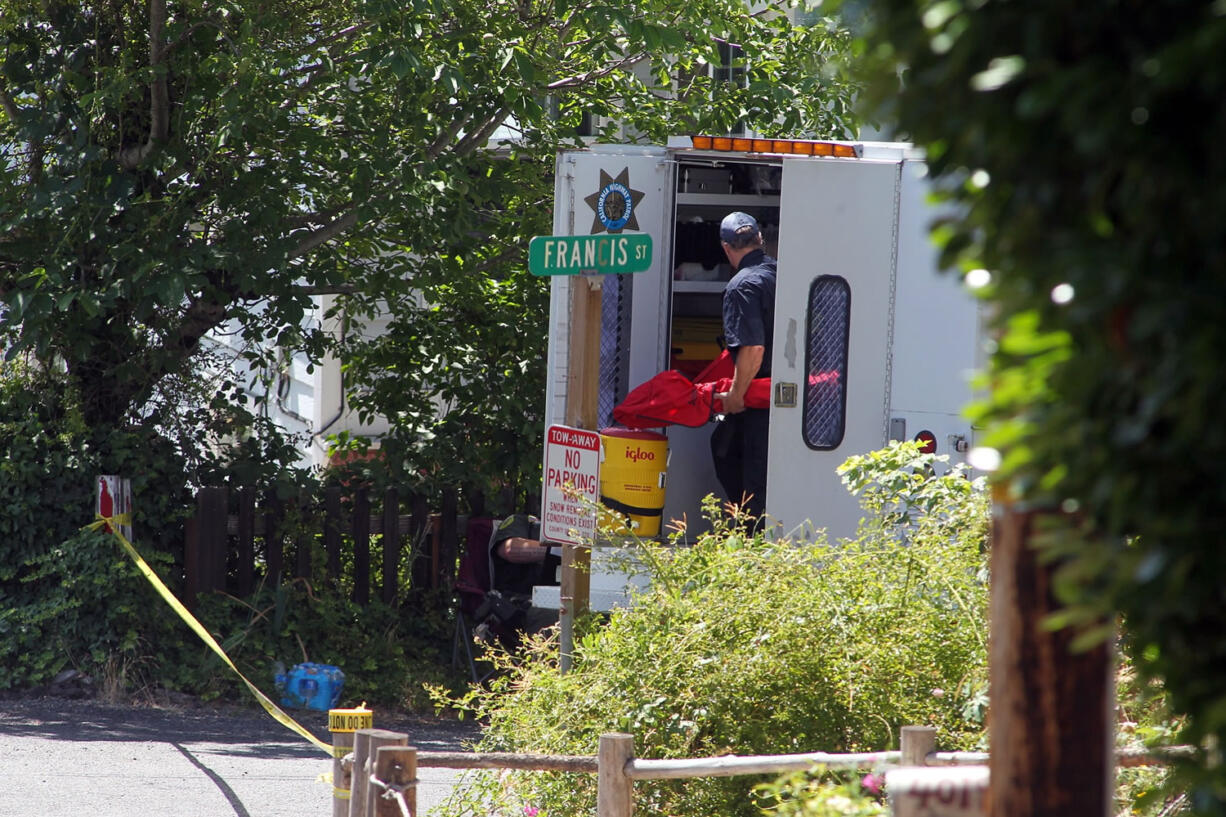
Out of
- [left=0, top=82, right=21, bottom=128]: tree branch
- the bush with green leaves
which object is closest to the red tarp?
the bush with green leaves

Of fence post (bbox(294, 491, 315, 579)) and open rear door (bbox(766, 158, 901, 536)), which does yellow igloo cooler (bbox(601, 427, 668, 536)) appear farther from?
fence post (bbox(294, 491, 315, 579))

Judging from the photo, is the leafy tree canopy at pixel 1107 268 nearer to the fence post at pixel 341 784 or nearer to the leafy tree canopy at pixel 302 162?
the fence post at pixel 341 784

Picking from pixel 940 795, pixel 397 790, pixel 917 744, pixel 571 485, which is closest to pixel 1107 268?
pixel 940 795

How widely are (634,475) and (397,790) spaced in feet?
8.87

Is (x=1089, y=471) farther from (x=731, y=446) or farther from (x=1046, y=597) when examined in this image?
(x=731, y=446)

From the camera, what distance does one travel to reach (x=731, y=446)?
7.15 metres

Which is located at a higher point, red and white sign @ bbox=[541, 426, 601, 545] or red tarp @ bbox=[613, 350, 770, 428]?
red tarp @ bbox=[613, 350, 770, 428]

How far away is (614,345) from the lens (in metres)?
7.47

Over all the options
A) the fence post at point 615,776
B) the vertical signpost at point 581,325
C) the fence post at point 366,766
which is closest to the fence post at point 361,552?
the vertical signpost at point 581,325

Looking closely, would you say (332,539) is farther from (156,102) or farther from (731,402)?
(731,402)

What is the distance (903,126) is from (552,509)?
157 inches

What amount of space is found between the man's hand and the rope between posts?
3125 millimetres

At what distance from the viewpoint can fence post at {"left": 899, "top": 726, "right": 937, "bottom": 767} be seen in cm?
369

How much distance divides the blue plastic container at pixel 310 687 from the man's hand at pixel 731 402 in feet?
12.1
